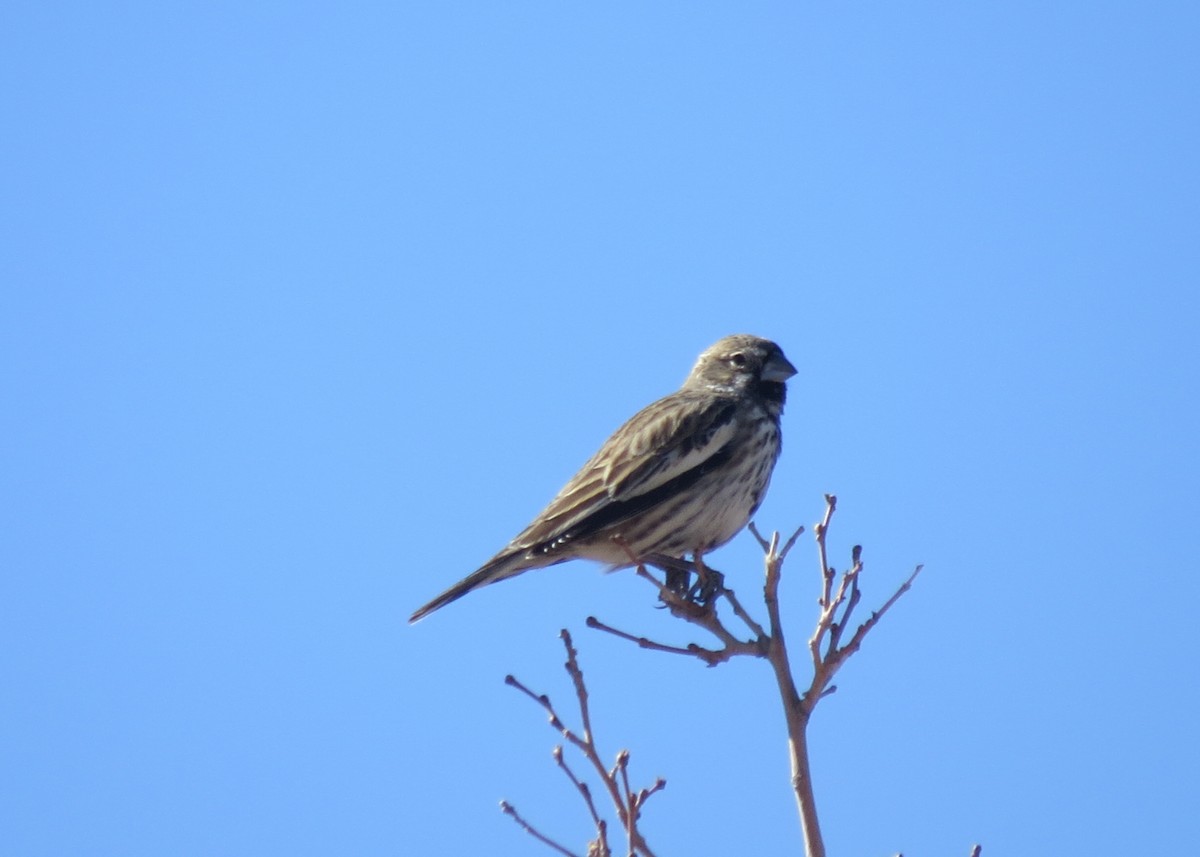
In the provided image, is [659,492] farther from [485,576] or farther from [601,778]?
[601,778]

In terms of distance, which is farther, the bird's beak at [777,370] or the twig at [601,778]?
the bird's beak at [777,370]

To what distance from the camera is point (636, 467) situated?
9.23 meters

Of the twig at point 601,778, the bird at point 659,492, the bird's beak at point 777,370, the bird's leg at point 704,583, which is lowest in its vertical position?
the twig at point 601,778

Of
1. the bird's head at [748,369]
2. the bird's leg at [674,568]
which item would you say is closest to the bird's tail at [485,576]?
the bird's leg at [674,568]

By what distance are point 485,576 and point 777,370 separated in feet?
9.60

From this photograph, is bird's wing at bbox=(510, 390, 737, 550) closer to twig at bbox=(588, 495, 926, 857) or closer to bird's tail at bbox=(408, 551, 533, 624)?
bird's tail at bbox=(408, 551, 533, 624)

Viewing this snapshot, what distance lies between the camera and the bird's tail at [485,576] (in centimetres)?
863

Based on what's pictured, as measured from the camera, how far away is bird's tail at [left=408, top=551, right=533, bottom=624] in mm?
8633

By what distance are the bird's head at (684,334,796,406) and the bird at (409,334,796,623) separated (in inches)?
16.9

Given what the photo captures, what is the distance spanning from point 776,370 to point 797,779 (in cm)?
574

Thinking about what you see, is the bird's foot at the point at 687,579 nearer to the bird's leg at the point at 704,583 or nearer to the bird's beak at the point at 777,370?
the bird's leg at the point at 704,583

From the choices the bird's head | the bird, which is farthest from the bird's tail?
the bird's head

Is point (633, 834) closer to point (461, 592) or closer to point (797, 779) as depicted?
point (797, 779)

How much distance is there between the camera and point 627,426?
32.4 feet
